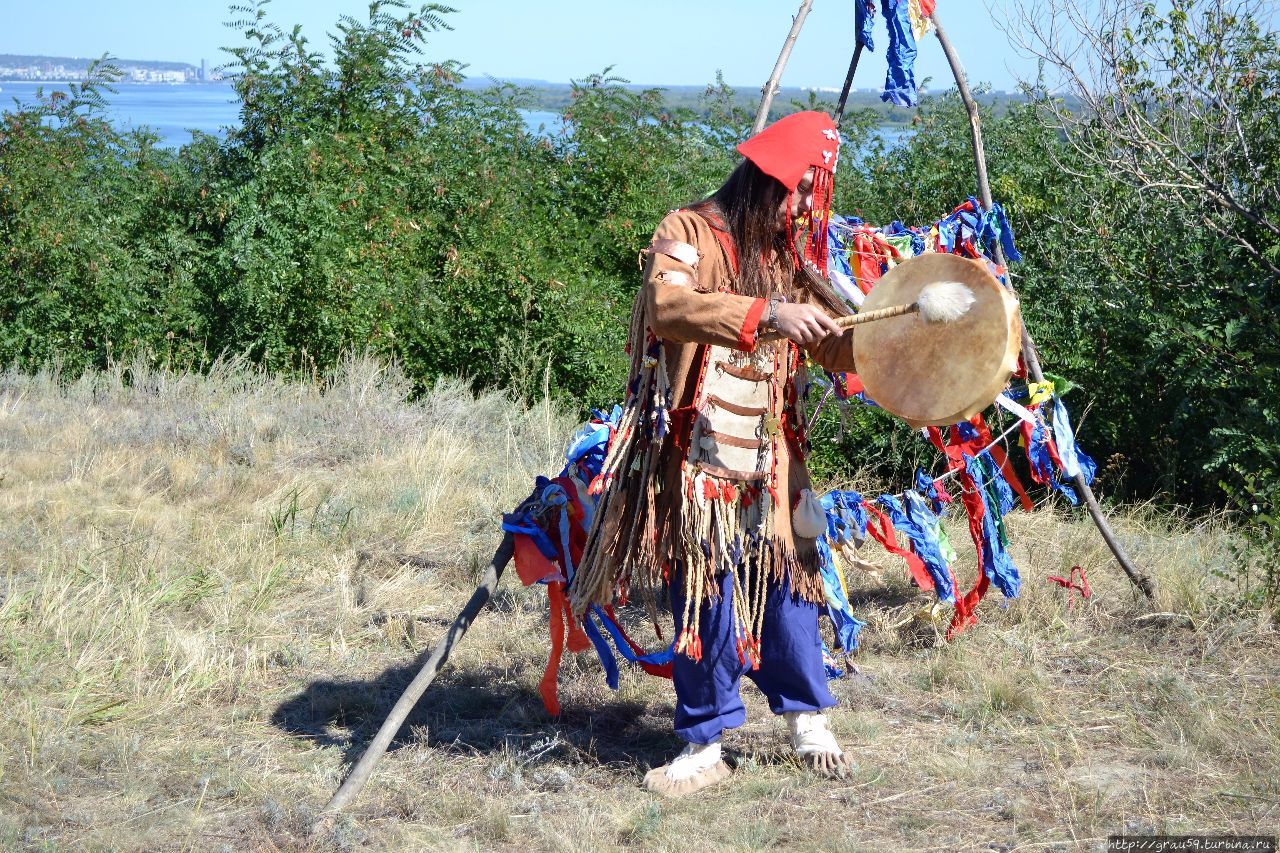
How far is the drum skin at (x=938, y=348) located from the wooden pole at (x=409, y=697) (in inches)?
46.8

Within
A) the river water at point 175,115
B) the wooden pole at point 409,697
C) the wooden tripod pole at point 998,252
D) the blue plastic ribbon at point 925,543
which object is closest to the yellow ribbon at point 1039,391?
the wooden tripod pole at point 998,252

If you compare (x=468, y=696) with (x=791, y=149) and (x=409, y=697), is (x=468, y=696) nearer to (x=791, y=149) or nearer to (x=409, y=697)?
(x=409, y=697)

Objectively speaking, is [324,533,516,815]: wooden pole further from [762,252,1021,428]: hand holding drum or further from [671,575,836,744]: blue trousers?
[762,252,1021,428]: hand holding drum

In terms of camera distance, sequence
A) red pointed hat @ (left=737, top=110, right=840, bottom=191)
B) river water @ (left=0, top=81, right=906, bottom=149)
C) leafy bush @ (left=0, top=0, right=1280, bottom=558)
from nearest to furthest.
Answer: red pointed hat @ (left=737, top=110, right=840, bottom=191)
leafy bush @ (left=0, top=0, right=1280, bottom=558)
river water @ (left=0, top=81, right=906, bottom=149)

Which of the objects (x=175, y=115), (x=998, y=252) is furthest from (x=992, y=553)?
(x=175, y=115)

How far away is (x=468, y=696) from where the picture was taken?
3.90 meters

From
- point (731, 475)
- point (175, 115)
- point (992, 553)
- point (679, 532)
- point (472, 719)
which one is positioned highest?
point (175, 115)

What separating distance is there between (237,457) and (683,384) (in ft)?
11.1

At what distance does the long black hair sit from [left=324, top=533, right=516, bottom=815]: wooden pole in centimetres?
104

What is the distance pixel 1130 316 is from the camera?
19.9ft

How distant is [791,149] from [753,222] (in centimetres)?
21

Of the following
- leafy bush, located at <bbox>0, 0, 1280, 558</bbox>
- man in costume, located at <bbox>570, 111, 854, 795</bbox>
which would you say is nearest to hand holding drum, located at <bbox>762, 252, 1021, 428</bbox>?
man in costume, located at <bbox>570, 111, 854, 795</bbox>

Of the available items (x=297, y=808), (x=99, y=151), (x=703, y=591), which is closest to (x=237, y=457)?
(x=297, y=808)

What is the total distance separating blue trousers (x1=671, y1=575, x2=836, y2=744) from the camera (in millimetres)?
3256
